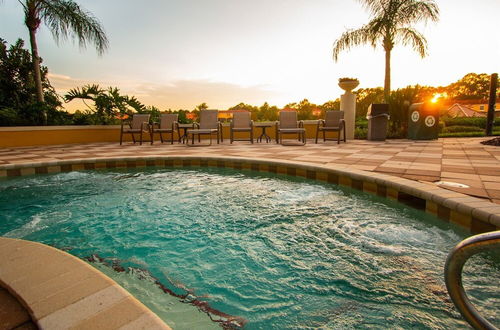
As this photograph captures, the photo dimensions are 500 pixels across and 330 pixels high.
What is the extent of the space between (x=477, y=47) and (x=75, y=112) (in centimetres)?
2370

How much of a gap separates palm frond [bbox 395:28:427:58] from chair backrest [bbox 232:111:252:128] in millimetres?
8655

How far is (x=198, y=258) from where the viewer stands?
197 cm

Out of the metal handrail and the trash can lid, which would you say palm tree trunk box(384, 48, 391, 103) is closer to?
the trash can lid

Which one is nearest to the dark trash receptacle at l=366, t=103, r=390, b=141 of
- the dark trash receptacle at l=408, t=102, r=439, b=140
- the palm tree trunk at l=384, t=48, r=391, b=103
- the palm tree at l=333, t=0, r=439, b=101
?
the dark trash receptacle at l=408, t=102, r=439, b=140

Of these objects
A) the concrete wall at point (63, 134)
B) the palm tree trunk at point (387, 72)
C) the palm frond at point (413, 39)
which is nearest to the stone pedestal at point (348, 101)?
the concrete wall at point (63, 134)

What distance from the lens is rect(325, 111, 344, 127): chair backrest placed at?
8055 mm

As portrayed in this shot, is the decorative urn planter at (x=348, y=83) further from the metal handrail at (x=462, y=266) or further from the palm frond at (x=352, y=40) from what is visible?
the metal handrail at (x=462, y=266)

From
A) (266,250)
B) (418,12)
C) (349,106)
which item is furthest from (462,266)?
(418,12)

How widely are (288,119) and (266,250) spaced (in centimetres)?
674

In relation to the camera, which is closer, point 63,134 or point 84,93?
point 63,134

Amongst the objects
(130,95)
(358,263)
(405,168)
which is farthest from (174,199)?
(130,95)

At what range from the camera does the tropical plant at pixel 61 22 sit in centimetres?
867

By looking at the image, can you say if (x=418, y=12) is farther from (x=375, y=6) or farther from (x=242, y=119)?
(x=242, y=119)

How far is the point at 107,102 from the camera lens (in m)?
9.98
